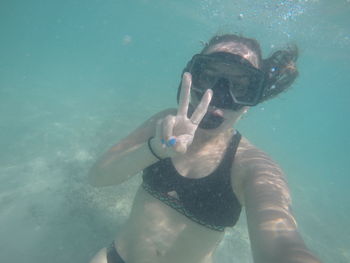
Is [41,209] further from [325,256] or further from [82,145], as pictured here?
[325,256]

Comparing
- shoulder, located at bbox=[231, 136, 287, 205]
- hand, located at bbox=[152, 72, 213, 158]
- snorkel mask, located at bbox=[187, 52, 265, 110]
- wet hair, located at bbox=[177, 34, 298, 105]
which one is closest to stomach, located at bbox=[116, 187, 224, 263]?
shoulder, located at bbox=[231, 136, 287, 205]

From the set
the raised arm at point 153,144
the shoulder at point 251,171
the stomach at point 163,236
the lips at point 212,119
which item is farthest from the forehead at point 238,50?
the stomach at point 163,236

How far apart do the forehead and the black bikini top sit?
3.46 feet

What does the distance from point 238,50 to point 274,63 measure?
19.6 inches

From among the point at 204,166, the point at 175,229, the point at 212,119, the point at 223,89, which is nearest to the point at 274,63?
the point at 223,89

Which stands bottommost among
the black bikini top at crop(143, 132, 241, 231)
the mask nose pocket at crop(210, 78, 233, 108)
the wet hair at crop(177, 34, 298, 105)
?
the black bikini top at crop(143, 132, 241, 231)

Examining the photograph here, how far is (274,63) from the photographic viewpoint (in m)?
2.97

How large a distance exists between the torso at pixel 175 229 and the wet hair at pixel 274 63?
0.85m

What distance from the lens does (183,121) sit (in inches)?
84.0

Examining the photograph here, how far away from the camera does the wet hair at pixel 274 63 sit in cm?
294

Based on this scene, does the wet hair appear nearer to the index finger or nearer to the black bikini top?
the index finger

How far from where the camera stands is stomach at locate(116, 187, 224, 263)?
2730mm

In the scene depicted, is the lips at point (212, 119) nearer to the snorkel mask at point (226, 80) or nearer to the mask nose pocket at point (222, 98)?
the snorkel mask at point (226, 80)

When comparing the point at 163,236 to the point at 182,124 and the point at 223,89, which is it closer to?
the point at 182,124
